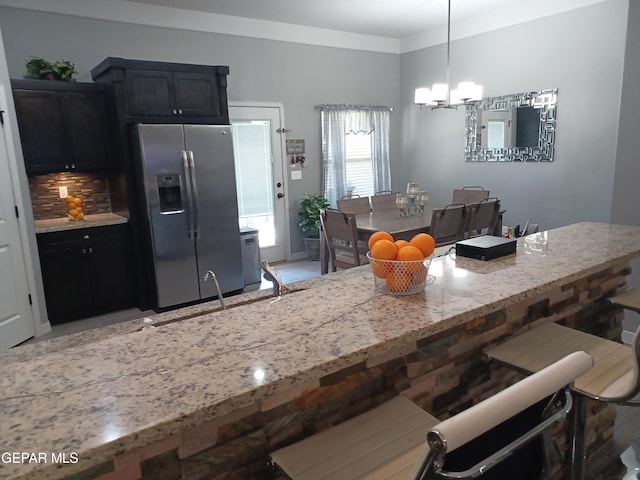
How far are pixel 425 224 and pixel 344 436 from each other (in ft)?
10.4

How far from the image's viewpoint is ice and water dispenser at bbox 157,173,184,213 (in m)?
4.21

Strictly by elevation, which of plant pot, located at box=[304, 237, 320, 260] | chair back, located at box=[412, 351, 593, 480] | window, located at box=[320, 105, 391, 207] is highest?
window, located at box=[320, 105, 391, 207]

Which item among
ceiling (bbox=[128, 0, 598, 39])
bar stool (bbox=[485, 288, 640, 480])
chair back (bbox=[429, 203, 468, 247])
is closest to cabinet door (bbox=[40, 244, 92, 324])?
ceiling (bbox=[128, 0, 598, 39])

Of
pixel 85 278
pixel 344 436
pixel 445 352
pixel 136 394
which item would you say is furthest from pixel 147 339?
pixel 85 278

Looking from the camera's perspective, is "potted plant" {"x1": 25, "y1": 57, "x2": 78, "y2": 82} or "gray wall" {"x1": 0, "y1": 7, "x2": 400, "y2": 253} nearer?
"potted plant" {"x1": 25, "y1": 57, "x2": 78, "y2": 82}

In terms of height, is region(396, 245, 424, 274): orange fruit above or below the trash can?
above

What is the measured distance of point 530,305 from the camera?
1.79 metres

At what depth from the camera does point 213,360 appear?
1028 mm

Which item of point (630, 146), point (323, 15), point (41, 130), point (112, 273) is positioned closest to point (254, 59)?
point (323, 15)

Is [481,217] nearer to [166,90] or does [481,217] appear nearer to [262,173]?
[262,173]

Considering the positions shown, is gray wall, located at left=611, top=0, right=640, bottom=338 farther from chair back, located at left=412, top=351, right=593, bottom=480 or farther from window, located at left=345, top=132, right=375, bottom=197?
window, located at left=345, top=132, right=375, bottom=197

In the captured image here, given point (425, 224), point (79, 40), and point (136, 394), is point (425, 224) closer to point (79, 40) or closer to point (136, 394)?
point (136, 394)

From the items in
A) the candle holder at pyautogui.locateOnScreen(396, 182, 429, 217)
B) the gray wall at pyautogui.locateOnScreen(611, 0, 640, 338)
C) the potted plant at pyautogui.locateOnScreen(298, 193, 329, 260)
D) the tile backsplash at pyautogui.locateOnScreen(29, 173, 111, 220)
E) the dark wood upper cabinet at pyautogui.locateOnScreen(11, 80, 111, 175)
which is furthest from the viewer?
the potted plant at pyautogui.locateOnScreen(298, 193, 329, 260)

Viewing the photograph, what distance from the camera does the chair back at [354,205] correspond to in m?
4.77
